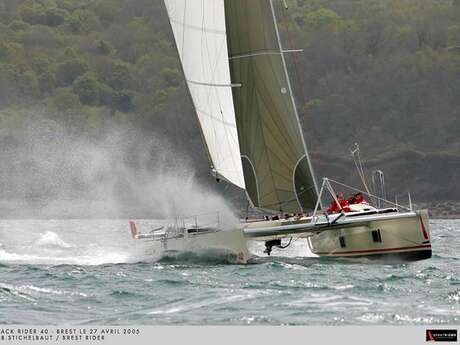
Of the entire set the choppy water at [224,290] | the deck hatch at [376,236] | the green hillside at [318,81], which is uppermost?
the green hillside at [318,81]

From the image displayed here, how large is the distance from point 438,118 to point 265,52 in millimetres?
76545

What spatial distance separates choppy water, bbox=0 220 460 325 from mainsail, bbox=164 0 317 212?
1.77 m

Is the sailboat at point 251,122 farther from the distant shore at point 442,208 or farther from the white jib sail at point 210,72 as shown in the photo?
the distant shore at point 442,208

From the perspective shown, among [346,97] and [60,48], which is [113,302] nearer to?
[346,97]

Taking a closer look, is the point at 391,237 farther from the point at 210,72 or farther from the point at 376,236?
the point at 210,72

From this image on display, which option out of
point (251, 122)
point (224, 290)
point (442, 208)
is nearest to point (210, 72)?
point (251, 122)

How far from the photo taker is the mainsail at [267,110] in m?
29.8

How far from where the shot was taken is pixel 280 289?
22.7 m

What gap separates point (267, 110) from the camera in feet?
97.9

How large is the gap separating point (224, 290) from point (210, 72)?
8965mm
